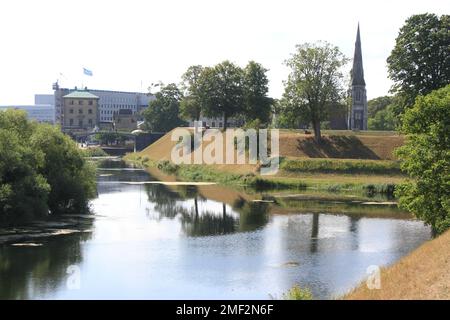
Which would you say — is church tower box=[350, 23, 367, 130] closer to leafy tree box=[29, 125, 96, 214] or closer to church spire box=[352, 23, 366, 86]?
church spire box=[352, 23, 366, 86]

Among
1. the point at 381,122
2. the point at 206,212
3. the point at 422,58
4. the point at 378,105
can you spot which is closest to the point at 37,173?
the point at 206,212

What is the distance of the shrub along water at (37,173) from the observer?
42.7m

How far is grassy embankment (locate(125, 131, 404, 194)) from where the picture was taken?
258ft

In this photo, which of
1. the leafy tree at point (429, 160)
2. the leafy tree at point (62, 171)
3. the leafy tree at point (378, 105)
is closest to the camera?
the leafy tree at point (429, 160)

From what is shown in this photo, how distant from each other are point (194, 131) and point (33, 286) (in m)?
93.6

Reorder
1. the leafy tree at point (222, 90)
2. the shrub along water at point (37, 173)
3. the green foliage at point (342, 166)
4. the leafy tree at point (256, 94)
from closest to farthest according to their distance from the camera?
the shrub along water at point (37, 173), the green foliage at point (342, 166), the leafy tree at point (256, 94), the leafy tree at point (222, 90)

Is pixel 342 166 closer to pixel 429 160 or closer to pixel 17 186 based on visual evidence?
pixel 429 160

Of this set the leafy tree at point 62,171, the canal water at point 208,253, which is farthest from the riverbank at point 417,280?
the leafy tree at point 62,171

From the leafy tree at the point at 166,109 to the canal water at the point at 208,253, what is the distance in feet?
320

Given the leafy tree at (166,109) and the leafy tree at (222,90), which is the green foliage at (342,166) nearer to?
the leafy tree at (222,90)

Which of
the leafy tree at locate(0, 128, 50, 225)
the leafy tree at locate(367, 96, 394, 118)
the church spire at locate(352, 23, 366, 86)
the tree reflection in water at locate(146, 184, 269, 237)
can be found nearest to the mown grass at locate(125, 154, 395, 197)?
the tree reflection in water at locate(146, 184, 269, 237)

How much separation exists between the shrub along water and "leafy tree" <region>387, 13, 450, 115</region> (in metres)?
42.6

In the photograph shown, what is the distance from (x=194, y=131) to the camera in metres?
124
